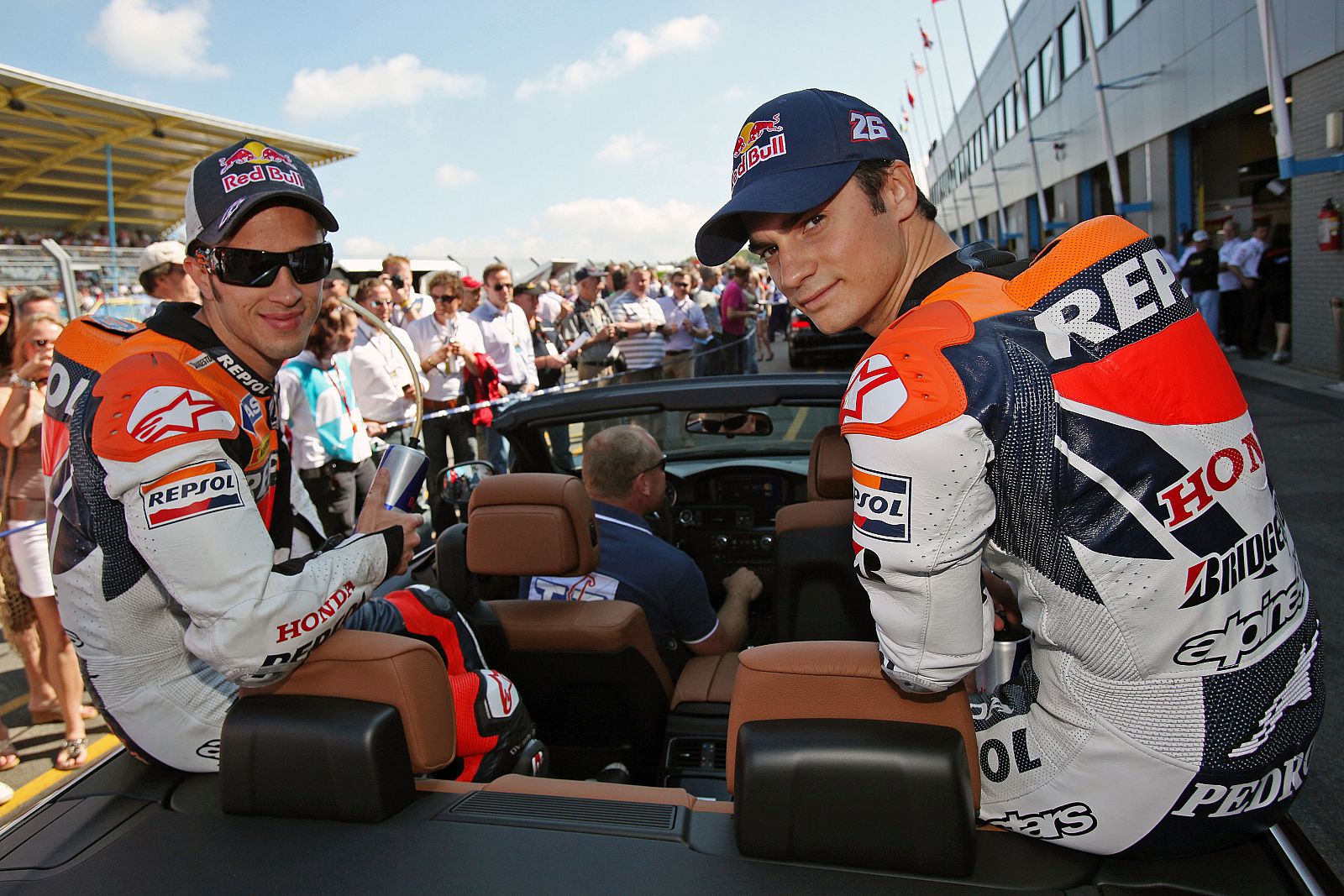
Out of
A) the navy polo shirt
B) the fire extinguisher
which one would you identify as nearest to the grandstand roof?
the navy polo shirt

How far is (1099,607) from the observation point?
4.35ft

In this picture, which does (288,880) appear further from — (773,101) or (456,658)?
(773,101)

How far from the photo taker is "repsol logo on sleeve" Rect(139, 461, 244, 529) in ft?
5.25

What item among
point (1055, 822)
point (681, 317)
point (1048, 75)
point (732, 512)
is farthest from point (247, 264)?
point (1048, 75)

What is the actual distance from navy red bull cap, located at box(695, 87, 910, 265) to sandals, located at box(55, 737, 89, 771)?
417cm

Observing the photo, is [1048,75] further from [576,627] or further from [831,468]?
[576,627]

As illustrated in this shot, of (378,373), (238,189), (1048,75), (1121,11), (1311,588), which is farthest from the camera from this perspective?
(1048,75)

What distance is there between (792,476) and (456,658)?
2.46m

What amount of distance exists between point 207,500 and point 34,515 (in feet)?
11.1

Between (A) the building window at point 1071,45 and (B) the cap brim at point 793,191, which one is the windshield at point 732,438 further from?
(A) the building window at point 1071,45

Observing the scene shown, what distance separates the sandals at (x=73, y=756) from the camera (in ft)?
13.4

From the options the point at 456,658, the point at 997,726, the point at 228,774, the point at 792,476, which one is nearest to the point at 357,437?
the point at 792,476

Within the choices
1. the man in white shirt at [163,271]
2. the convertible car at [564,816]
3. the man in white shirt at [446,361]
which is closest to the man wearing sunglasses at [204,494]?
the convertible car at [564,816]

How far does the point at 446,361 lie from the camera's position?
743 cm
